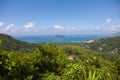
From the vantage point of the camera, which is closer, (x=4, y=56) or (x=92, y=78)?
(x=92, y=78)

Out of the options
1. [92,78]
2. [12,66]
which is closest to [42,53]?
[12,66]

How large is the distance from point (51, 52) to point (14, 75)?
32.0ft

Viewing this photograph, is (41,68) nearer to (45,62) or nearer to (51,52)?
(45,62)

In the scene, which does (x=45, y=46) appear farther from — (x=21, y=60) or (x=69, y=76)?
(x=69, y=76)

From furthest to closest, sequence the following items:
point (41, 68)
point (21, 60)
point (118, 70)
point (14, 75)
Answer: point (118, 70) < point (41, 68) < point (21, 60) < point (14, 75)

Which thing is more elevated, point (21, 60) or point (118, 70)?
point (21, 60)

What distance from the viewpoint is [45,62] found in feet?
98.0

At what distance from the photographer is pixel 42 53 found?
31.7 m

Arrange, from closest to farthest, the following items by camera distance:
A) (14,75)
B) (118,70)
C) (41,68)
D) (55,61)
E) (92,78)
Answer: (92,78), (14,75), (41,68), (55,61), (118,70)

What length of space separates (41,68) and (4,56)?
6.05 meters

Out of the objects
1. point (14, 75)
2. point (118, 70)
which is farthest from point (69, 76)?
point (118, 70)

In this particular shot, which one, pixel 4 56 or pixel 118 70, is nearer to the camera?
pixel 4 56

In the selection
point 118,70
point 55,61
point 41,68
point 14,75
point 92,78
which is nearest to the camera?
point 92,78

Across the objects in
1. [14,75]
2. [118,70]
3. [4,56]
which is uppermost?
[4,56]
